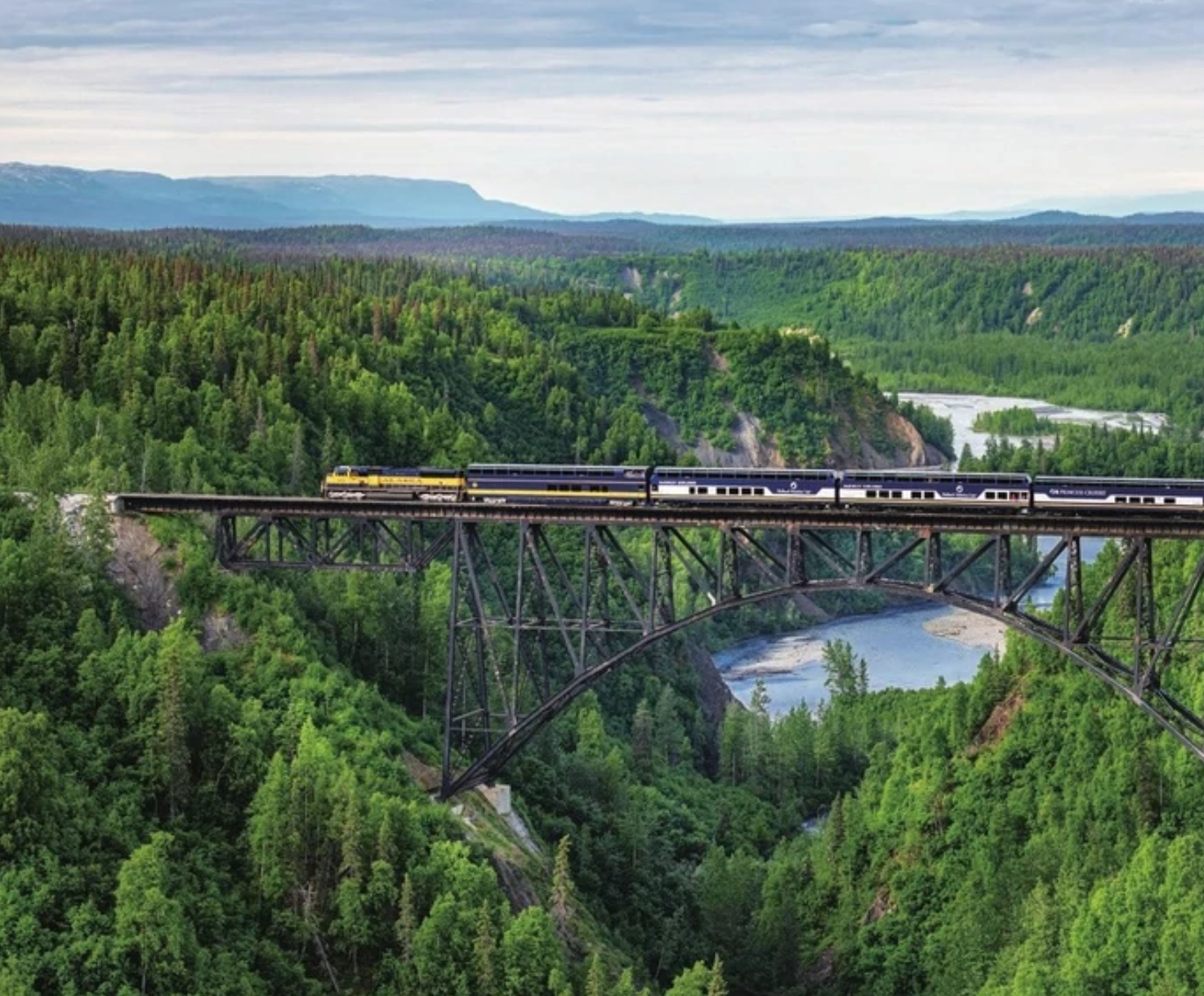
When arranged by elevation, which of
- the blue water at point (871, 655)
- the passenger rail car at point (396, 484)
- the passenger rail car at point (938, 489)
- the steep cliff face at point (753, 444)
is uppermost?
the passenger rail car at point (938, 489)

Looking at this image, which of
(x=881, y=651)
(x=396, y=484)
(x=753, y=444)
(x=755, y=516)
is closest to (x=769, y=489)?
(x=755, y=516)

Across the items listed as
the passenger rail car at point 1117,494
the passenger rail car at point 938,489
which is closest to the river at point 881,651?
the passenger rail car at point 938,489

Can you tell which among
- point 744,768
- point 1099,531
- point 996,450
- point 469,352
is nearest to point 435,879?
point 1099,531

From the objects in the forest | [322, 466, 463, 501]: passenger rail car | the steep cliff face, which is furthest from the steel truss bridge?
the steep cliff face

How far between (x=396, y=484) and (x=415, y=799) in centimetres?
1380

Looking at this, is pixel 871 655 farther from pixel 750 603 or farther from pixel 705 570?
pixel 705 570

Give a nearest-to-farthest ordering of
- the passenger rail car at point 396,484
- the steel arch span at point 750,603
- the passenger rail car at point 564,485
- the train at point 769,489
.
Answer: the steel arch span at point 750,603, the train at point 769,489, the passenger rail car at point 564,485, the passenger rail car at point 396,484

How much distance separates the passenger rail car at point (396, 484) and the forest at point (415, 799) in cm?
434

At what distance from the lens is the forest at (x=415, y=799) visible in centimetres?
6575

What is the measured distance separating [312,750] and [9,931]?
41.5 feet

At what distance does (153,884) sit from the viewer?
6353 centimetres

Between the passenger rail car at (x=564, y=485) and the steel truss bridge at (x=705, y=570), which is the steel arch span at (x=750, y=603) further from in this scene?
the passenger rail car at (x=564, y=485)

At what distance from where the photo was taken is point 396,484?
8194 cm

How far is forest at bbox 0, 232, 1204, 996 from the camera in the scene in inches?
2589
